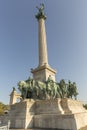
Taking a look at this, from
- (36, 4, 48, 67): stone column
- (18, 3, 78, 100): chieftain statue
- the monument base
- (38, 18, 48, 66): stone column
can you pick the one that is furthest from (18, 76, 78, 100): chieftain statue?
(38, 18, 48, 66): stone column

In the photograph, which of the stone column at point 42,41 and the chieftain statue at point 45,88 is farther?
the stone column at point 42,41

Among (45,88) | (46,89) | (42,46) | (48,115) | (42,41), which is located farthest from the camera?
(42,41)

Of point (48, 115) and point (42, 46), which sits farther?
point (42, 46)

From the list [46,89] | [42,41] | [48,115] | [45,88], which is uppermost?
[42,41]

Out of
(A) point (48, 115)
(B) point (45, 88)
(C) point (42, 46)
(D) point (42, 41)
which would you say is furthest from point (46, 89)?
(D) point (42, 41)

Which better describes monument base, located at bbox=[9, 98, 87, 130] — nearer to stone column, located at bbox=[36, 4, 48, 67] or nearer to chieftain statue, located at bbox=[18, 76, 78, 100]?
chieftain statue, located at bbox=[18, 76, 78, 100]

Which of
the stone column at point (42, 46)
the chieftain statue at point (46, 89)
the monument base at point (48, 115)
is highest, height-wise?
the stone column at point (42, 46)

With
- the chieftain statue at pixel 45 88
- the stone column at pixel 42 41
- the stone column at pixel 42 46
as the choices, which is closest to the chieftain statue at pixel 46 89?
the chieftain statue at pixel 45 88

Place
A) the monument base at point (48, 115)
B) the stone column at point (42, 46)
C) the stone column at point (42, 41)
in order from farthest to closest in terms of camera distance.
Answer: the stone column at point (42, 41) < the stone column at point (42, 46) < the monument base at point (48, 115)

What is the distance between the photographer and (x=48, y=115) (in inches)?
561

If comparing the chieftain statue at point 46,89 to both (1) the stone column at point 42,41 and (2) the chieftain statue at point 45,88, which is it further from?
(1) the stone column at point 42,41

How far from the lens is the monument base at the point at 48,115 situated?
41.2 feet

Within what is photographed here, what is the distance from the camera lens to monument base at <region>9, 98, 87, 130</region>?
41.2 ft

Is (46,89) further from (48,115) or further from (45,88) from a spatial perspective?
(48,115)
